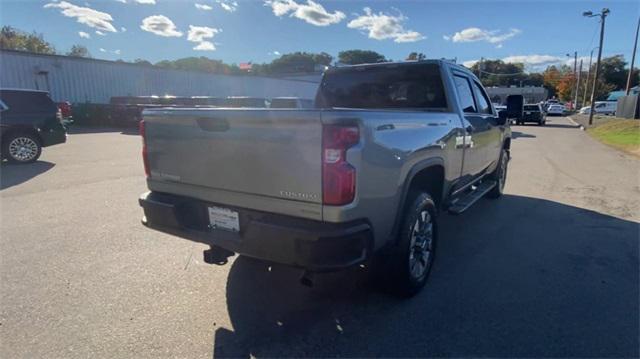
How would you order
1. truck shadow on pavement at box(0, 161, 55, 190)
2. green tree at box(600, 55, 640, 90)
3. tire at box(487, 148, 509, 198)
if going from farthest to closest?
green tree at box(600, 55, 640, 90) → truck shadow on pavement at box(0, 161, 55, 190) → tire at box(487, 148, 509, 198)

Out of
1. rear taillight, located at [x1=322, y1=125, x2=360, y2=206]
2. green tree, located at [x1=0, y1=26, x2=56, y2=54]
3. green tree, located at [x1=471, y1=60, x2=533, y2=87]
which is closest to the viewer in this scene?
rear taillight, located at [x1=322, y1=125, x2=360, y2=206]

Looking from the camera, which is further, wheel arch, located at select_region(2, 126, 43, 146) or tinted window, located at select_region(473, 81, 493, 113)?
wheel arch, located at select_region(2, 126, 43, 146)

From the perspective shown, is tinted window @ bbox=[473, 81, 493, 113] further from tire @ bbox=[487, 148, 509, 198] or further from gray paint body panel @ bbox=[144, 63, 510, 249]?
gray paint body panel @ bbox=[144, 63, 510, 249]

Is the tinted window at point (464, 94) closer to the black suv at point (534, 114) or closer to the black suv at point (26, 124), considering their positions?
the black suv at point (26, 124)

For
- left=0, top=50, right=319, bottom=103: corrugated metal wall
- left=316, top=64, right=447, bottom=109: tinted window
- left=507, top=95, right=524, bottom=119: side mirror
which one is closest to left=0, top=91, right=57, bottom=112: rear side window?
left=316, top=64, right=447, bottom=109: tinted window

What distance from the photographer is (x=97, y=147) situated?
12609 mm

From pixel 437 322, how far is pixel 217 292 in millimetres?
1881

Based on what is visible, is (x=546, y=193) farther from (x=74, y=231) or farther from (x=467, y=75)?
(x=74, y=231)

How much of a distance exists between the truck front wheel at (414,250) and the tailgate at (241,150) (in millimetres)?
990

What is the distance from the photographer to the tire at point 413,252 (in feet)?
10.1

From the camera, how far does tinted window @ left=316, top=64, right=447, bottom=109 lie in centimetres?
438

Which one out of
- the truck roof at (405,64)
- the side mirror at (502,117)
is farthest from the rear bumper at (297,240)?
the side mirror at (502,117)

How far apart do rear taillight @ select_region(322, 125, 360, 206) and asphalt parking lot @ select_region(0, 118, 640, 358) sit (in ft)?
3.62

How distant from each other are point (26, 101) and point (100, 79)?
622 inches
